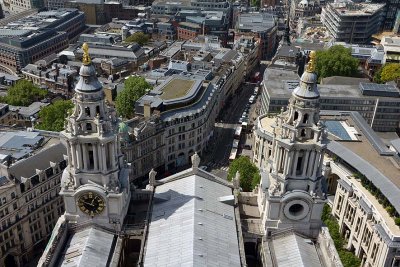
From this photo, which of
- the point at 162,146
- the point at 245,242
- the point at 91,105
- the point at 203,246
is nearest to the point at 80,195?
the point at 91,105

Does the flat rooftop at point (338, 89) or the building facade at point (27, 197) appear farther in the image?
the flat rooftop at point (338, 89)

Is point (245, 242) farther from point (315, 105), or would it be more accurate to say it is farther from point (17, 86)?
point (17, 86)

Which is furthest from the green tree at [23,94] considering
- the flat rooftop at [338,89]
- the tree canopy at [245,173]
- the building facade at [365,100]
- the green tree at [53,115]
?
the tree canopy at [245,173]

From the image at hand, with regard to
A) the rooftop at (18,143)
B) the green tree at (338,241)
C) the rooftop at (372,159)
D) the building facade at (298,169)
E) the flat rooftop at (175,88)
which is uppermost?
the building facade at (298,169)

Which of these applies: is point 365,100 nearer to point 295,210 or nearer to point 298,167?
point 295,210

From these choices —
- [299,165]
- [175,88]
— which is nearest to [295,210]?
[299,165]

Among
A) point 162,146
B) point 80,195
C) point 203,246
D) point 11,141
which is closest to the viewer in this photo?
point 203,246

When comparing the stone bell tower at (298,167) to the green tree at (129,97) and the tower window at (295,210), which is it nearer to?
the tower window at (295,210)

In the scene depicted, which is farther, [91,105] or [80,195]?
[80,195]
